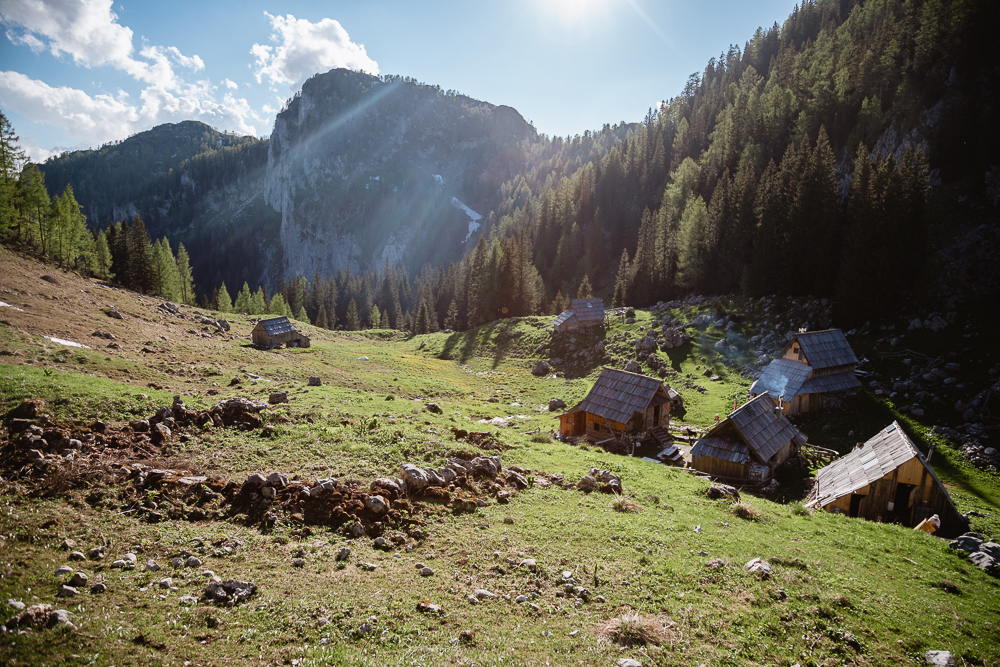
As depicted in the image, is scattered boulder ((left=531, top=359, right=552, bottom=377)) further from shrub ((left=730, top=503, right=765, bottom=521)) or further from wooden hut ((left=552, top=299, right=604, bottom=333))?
shrub ((left=730, top=503, right=765, bottom=521))

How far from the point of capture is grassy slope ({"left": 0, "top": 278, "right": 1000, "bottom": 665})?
888cm

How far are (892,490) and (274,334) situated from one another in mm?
64726

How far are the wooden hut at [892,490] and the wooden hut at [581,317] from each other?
4779 centimetres

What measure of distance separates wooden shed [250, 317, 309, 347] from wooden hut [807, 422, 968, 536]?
61.5m

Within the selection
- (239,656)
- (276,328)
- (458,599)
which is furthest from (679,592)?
(276,328)

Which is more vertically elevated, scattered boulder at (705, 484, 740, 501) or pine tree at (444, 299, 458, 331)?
pine tree at (444, 299, 458, 331)

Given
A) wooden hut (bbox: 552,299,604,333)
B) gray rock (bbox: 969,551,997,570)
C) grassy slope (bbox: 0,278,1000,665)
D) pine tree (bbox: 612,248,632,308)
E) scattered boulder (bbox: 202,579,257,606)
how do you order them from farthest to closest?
pine tree (bbox: 612,248,632,308) < wooden hut (bbox: 552,299,604,333) < gray rock (bbox: 969,551,997,570) < scattered boulder (bbox: 202,579,257,606) < grassy slope (bbox: 0,278,1000,665)

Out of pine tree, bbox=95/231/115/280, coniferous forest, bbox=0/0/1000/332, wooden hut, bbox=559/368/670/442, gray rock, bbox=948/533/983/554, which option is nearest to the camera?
gray rock, bbox=948/533/983/554

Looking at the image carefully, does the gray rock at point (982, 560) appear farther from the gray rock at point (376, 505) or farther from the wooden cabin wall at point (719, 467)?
the gray rock at point (376, 505)

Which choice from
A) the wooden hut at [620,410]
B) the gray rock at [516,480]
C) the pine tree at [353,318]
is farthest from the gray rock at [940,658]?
the pine tree at [353,318]

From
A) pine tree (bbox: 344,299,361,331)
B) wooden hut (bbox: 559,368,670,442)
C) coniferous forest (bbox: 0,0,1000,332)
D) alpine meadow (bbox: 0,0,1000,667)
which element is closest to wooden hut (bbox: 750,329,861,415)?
alpine meadow (bbox: 0,0,1000,667)

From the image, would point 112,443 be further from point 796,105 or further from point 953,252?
point 796,105

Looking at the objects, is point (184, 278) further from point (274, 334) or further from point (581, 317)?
point (581, 317)

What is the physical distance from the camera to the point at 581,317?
72.4 meters
